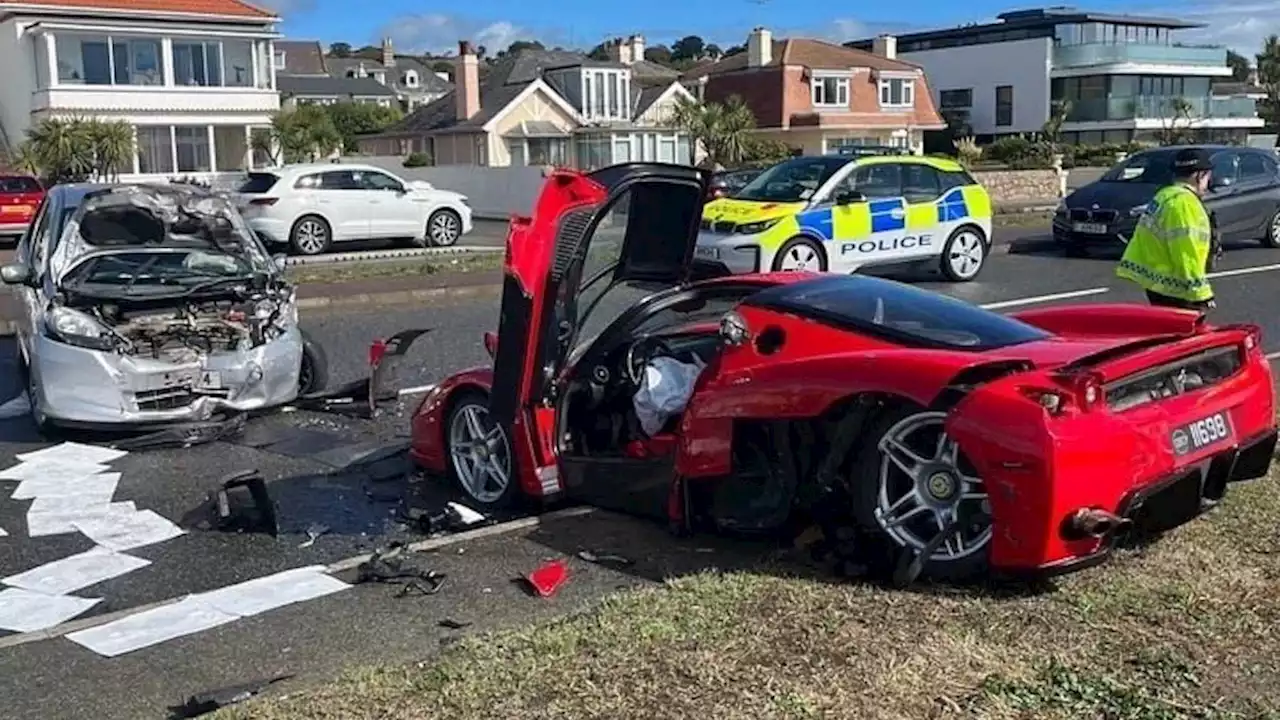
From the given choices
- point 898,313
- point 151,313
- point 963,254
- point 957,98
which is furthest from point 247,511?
point 957,98

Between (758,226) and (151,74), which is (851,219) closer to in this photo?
(758,226)

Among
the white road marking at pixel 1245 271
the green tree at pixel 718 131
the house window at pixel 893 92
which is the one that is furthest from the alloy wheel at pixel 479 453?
the house window at pixel 893 92

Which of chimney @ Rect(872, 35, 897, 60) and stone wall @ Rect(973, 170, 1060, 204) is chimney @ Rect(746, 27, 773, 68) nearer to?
chimney @ Rect(872, 35, 897, 60)

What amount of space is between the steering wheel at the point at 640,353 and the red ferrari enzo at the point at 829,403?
1cm

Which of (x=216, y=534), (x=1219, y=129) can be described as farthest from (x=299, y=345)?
(x=1219, y=129)

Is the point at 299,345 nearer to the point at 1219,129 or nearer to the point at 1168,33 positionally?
the point at 1219,129

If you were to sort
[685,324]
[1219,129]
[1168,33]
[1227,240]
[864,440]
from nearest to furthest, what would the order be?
1. [864,440]
2. [685,324]
3. [1227,240]
4. [1219,129]
5. [1168,33]

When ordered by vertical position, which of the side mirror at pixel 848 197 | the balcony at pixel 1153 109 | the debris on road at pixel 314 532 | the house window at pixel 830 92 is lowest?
the debris on road at pixel 314 532

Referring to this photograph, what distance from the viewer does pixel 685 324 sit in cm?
636

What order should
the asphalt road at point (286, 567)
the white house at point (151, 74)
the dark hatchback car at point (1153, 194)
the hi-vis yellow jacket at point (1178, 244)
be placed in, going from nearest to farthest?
1. the asphalt road at point (286, 567)
2. the hi-vis yellow jacket at point (1178, 244)
3. the dark hatchback car at point (1153, 194)
4. the white house at point (151, 74)

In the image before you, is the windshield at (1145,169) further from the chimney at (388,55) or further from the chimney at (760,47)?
the chimney at (388,55)

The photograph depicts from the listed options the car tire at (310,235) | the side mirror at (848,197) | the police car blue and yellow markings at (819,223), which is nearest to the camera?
the police car blue and yellow markings at (819,223)

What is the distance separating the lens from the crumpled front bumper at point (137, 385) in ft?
28.8

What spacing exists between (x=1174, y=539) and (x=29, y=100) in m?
48.3
